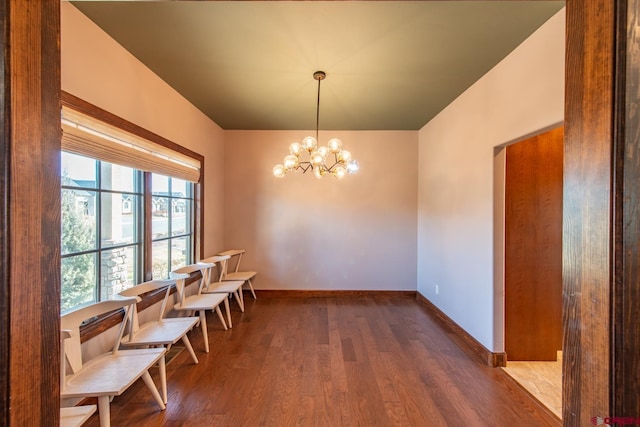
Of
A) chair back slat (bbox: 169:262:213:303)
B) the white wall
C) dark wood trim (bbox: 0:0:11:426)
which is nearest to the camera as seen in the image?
dark wood trim (bbox: 0:0:11:426)

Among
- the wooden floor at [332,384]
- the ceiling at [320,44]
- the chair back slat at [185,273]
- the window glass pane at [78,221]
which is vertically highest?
the ceiling at [320,44]

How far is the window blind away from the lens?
178 centimetres

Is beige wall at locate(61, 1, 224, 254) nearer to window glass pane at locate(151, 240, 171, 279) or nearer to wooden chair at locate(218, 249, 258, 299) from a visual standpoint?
wooden chair at locate(218, 249, 258, 299)

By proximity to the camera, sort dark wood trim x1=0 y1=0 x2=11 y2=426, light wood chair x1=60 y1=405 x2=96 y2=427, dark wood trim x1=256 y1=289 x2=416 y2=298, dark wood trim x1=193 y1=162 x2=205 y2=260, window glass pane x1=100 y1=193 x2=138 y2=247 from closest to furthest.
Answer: dark wood trim x1=0 y1=0 x2=11 y2=426, light wood chair x1=60 y1=405 x2=96 y2=427, window glass pane x1=100 y1=193 x2=138 y2=247, dark wood trim x1=193 y1=162 x2=205 y2=260, dark wood trim x1=256 y1=289 x2=416 y2=298

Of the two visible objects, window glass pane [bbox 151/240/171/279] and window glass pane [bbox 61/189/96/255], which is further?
window glass pane [bbox 151/240/171/279]

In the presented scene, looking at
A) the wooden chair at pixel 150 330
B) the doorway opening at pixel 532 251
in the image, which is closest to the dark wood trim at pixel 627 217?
the doorway opening at pixel 532 251

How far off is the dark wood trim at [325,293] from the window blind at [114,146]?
239cm

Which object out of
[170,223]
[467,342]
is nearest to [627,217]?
[467,342]

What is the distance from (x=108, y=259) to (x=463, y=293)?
138 inches

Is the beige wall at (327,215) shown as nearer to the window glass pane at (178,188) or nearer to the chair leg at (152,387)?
the window glass pane at (178,188)

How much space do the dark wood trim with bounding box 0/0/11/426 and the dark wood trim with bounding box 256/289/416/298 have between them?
4.06 meters

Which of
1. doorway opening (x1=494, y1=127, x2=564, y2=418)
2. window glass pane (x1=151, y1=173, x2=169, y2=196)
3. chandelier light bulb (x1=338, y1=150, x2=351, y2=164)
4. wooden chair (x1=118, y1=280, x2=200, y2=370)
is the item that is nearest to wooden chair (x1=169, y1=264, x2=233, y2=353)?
wooden chair (x1=118, y1=280, x2=200, y2=370)

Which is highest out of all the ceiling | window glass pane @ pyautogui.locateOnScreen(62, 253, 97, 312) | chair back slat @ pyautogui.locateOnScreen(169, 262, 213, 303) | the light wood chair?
the ceiling

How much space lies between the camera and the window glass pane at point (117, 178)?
88.5 inches
